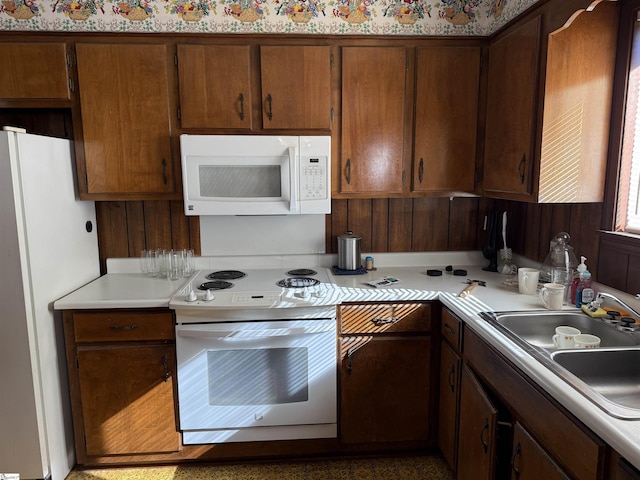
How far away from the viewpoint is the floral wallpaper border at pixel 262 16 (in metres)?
2.14

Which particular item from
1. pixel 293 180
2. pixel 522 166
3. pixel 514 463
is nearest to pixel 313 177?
pixel 293 180

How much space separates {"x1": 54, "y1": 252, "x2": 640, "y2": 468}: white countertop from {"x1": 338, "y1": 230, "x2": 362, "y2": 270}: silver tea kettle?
0.32 feet

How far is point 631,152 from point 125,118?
226 cm

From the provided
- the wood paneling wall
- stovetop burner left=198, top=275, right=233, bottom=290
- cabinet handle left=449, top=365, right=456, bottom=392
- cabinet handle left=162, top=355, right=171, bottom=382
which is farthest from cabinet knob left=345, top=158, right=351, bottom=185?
cabinet handle left=162, top=355, right=171, bottom=382

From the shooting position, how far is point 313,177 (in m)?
2.19

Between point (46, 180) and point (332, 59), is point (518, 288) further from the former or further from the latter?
point (46, 180)

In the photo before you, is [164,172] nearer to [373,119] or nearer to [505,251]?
[373,119]

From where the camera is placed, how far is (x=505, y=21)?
83.0 inches

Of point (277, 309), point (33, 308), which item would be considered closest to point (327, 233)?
point (277, 309)

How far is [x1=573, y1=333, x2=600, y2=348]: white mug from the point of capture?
150cm

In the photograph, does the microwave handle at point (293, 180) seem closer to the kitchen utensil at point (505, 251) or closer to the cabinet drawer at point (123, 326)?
the cabinet drawer at point (123, 326)

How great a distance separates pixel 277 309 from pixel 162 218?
38.7 inches

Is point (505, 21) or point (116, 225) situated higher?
point (505, 21)

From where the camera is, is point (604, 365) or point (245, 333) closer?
point (604, 365)
